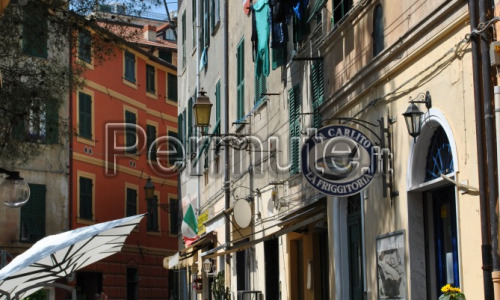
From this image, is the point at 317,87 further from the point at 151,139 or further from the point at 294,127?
the point at 151,139

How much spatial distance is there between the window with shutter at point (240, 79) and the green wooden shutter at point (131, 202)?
19.0 metres

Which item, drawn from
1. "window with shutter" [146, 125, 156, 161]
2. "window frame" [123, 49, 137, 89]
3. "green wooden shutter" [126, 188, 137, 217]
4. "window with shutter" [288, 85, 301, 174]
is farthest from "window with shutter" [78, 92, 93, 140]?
"window with shutter" [288, 85, 301, 174]

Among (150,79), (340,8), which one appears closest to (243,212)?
(340,8)

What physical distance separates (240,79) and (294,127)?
227 inches

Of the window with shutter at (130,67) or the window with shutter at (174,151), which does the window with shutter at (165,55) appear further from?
the window with shutter at (174,151)

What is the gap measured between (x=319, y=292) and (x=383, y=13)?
19.6ft

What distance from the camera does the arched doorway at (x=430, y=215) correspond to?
1012 centimetres

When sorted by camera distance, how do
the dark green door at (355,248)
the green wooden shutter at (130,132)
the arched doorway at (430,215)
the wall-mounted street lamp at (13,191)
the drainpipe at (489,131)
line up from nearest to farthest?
1. the drainpipe at (489,131)
2. the arched doorway at (430,215)
3. the wall-mounted street lamp at (13,191)
4. the dark green door at (355,248)
5. the green wooden shutter at (130,132)

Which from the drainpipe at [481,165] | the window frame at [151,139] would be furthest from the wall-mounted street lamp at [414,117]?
the window frame at [151,139]

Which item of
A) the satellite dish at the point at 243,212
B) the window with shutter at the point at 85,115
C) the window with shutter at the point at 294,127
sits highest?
the window with shutter at the point at 85,115

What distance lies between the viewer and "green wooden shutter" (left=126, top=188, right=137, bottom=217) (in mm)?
40963

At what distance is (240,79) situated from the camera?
22.4 m

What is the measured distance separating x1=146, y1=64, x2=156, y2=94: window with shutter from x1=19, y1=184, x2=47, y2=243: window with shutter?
31.8 feet

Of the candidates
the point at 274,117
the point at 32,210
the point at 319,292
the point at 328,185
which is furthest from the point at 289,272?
the point at 32,210
